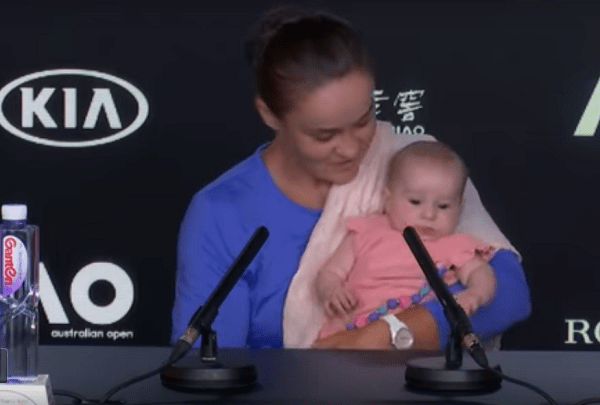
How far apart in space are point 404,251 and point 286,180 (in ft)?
1.11

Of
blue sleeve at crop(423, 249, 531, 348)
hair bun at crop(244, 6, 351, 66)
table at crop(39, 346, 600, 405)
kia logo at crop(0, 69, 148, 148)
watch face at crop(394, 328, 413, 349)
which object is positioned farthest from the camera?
kia logo at crop(0, 69, 148, 148)

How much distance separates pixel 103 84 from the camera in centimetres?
352

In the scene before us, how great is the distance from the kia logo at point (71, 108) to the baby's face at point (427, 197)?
675mm

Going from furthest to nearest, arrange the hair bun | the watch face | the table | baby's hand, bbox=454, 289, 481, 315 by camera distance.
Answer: the hair bun → baby's hand, bbox=454, 289, 481, 315 → the watch face → the table

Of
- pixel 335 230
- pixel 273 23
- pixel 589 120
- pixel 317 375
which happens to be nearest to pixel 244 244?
pixel 335 230

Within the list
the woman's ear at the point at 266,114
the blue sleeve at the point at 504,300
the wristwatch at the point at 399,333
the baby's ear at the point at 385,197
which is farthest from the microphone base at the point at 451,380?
the woman's ear at the point at 266,114

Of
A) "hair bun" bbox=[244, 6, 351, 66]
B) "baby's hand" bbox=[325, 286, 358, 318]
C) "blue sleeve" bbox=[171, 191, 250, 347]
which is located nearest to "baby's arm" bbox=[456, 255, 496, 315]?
"baby's hand" bbox=[325, 286, 358, 318]

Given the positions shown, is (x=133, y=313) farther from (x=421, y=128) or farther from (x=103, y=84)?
(x=421, y=128)

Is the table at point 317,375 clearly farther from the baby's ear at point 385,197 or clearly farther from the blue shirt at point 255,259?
the baby's ear at point 385,197

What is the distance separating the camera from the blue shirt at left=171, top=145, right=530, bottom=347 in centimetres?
327

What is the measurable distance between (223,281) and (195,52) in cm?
170

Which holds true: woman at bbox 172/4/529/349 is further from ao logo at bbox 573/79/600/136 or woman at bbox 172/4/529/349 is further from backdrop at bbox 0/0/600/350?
ao logo at bbox 573/79/600/136

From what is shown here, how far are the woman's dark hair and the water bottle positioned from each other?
4.90ft

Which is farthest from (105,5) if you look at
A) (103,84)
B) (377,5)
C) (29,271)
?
(29,271)
